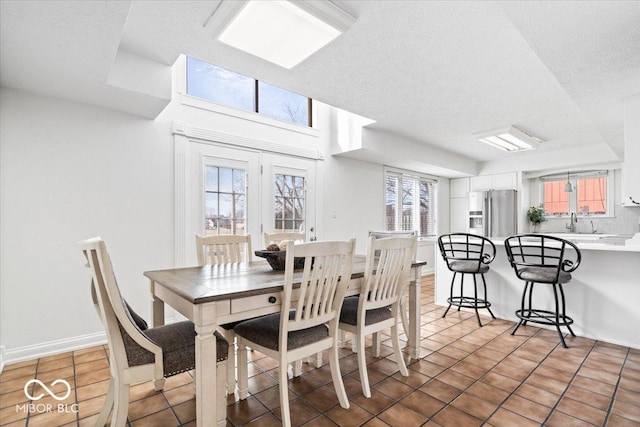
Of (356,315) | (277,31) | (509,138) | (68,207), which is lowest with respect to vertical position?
(356,315)

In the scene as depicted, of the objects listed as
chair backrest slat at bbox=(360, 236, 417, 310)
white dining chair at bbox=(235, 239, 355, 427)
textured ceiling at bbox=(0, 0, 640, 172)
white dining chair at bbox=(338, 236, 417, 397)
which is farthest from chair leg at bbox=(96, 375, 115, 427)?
textured ceiling at bbox=(0, 0, 640, 172)

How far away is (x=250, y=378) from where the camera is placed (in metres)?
Result: 2.27

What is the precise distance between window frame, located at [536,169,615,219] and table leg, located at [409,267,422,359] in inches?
206

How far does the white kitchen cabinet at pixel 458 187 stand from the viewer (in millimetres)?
6957

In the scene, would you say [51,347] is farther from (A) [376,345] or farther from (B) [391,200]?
(B) [391,200]

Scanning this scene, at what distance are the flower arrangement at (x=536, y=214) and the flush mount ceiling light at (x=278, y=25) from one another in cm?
586

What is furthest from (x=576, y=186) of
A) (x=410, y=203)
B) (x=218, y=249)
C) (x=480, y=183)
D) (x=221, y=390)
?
(x=221, y=390)

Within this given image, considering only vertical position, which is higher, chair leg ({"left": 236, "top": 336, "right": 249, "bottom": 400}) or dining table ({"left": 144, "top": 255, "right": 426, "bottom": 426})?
dining table ({"left": 144, "top": 255, "right": 426, "bottom": 426})

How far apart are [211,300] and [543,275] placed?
294cm

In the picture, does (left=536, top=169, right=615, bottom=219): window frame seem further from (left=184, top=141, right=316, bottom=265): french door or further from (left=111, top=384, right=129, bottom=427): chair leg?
(left=111, top=384, right=129, bottom=427): chair leg

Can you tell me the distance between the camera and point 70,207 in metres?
2.81

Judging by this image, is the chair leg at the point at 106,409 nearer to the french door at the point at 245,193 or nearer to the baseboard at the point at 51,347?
the baseboard at the point at 51,347

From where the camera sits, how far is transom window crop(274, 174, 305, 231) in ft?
14.0

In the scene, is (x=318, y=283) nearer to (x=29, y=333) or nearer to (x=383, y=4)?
(x=383, y=4)
